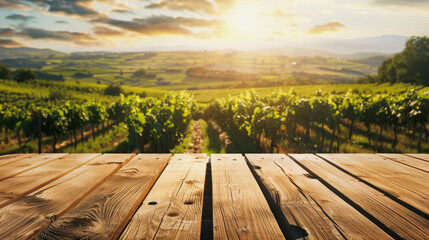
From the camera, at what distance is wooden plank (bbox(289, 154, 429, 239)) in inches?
46.7

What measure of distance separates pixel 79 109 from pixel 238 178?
743 inches

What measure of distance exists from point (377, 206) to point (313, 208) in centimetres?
35

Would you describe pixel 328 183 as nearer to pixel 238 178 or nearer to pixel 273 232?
pixel 238 178

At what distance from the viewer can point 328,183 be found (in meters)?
1.71

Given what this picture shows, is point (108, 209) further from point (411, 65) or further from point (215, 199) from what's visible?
point (411, 65)

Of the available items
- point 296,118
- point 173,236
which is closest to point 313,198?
point 173,236

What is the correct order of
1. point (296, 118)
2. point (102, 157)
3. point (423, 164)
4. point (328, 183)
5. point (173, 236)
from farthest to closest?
point (296, 118) → point (102, 157) → point (423, 164) → point (328, 183) → point (173, 236)

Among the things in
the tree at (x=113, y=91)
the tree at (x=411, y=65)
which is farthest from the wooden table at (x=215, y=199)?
the tree at (x=411, y=65)

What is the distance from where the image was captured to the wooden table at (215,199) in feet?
3.83

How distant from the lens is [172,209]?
4.35 feet

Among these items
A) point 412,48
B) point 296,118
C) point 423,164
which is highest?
point 412,48

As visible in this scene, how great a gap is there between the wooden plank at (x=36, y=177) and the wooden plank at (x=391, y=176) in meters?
2.09

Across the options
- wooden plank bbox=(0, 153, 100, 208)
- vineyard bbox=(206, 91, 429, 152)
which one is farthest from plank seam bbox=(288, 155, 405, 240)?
vineyard bbox=(206, 91, 429, 152)

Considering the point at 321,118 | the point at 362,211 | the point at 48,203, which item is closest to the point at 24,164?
the point at 48,203
